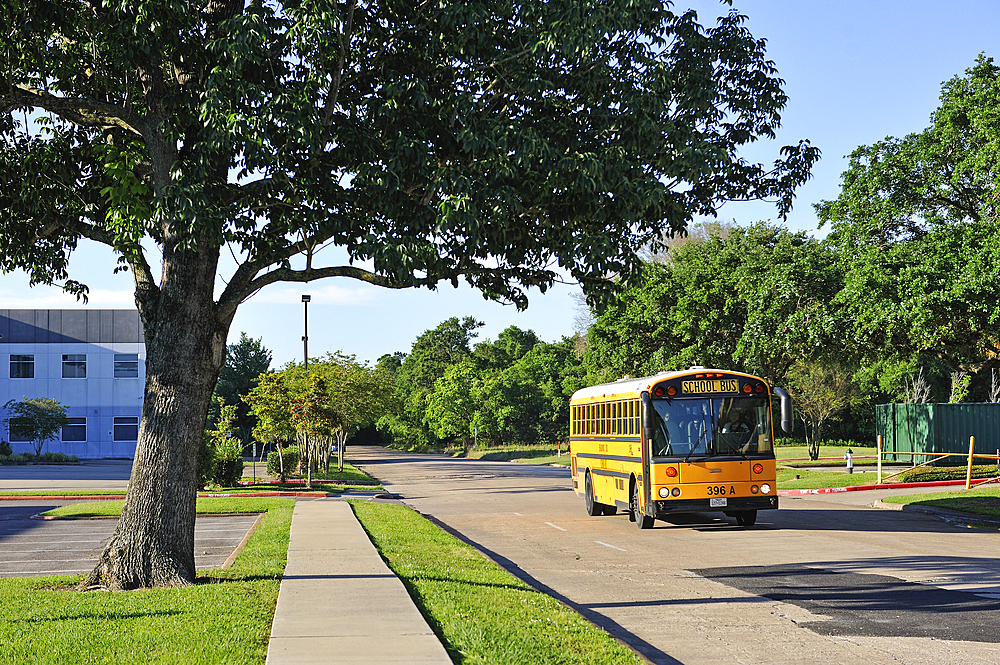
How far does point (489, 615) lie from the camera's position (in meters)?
9.38

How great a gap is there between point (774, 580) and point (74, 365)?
217ft

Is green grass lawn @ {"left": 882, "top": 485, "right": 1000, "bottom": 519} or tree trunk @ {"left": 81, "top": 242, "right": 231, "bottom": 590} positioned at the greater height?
tree trunk @ {"left": 81, "top": 242, "right": 231, "bottom": 590}

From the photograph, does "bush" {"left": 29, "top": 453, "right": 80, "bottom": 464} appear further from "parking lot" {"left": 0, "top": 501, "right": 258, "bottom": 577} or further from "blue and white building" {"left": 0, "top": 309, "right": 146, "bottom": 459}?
"parking lot" {"left": 0, "top": 501, "right": 258, "bottom": 577}

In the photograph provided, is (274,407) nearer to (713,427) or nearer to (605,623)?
(713,427)

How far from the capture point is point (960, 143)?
92.9 feet

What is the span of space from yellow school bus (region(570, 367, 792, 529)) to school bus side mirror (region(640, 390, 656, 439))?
0.06 feet

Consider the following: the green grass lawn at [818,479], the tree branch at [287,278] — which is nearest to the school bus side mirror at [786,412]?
the tree branch at [287,278]

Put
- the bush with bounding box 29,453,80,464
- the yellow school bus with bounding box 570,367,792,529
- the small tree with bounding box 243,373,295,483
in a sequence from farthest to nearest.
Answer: the bush with bounding box 29,453,80,464 → the small tree with bounding box 243,373,295,483 → the yellow school bus with bounding box 570,367,792,529

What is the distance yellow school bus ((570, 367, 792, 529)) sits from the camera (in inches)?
727

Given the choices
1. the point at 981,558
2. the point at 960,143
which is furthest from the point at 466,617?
the point at 960,143

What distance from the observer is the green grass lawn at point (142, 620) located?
7730mm

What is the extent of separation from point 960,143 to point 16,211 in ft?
84.8

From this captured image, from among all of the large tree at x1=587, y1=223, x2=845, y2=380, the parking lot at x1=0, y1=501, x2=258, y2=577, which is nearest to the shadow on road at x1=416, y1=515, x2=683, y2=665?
the parking lot at x1=0, y1=501, x2=258, y2=577

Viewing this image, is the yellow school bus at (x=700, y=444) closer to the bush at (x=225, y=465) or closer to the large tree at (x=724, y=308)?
the large tree at (x=724, y=308)
